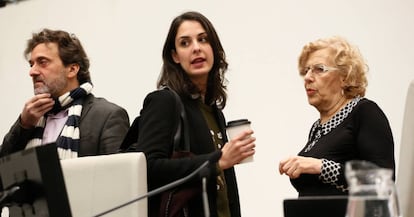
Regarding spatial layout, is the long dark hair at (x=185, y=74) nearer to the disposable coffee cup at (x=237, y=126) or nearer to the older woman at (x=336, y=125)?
the older woman at (x=336, y=125)

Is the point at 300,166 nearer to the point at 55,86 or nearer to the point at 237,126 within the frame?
the point at 237,126

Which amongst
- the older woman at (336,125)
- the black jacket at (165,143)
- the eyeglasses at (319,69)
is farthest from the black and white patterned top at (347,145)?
the black jacket at (165,143)

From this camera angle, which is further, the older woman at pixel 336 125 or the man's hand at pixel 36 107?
the man's hand at pixel 36 107

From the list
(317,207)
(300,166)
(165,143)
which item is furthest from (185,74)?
(317,207)

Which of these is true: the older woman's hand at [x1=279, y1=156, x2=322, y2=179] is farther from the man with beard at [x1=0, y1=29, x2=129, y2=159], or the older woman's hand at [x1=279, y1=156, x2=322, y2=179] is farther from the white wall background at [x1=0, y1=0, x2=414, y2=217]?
the white wall background at [x1=0, y1=0, x2=414, y2=217]

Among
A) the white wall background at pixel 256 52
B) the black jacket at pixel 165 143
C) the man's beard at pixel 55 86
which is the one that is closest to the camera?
the black jacket at pixel 165 143

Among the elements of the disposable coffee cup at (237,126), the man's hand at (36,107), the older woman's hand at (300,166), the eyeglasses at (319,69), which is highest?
the eyeglasses at (319,69)

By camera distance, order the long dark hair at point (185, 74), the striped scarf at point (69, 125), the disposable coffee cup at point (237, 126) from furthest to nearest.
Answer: the striped scarf at point (69, 125) → the long dark hair at point (185, 74) → the disposable coffee cup at point (237, 126)

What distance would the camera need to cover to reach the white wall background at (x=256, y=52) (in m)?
2.74

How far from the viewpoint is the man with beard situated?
2307mm

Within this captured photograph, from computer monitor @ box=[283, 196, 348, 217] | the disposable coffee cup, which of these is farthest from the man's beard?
computer monitor @ box=[283, 196, 348, 217]

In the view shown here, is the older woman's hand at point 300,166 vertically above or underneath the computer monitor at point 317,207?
underneath

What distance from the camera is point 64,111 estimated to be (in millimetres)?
2455

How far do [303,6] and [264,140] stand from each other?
0.57 metres
